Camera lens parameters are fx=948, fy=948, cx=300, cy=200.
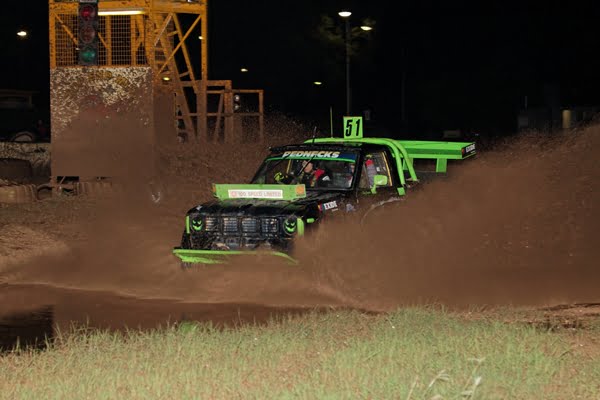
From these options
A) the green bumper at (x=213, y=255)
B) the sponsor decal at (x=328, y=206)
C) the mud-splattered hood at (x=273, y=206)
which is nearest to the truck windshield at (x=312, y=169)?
the mud-splattered hood at (x=273, y=206)

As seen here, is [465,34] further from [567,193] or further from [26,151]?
[567,193]

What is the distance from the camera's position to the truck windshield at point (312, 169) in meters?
11.9

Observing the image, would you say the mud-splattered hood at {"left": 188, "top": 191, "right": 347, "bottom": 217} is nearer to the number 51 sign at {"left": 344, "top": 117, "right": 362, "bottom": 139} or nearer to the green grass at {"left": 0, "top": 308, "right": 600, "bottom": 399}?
the number 51 sign at {"left": 344, "top": 117, "right": 362, "bottom": 139}

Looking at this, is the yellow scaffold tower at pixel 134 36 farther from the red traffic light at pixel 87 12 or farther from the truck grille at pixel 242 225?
the truck grille at pixel 242 225

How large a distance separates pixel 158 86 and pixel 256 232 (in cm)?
1111

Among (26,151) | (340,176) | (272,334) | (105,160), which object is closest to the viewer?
(272,334)

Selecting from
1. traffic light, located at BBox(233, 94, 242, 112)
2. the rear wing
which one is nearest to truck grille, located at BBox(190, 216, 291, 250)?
the rear wing

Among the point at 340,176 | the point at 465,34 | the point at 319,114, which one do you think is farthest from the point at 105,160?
the point at 465,34

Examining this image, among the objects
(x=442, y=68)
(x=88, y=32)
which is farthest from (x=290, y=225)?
(x=442, y=68)

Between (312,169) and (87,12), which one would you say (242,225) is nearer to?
(312,169)

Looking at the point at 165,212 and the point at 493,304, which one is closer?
the point at 493,304

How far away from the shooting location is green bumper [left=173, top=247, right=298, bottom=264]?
1043 centimetres

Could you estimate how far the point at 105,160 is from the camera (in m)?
21.3

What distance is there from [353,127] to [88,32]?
901cm
